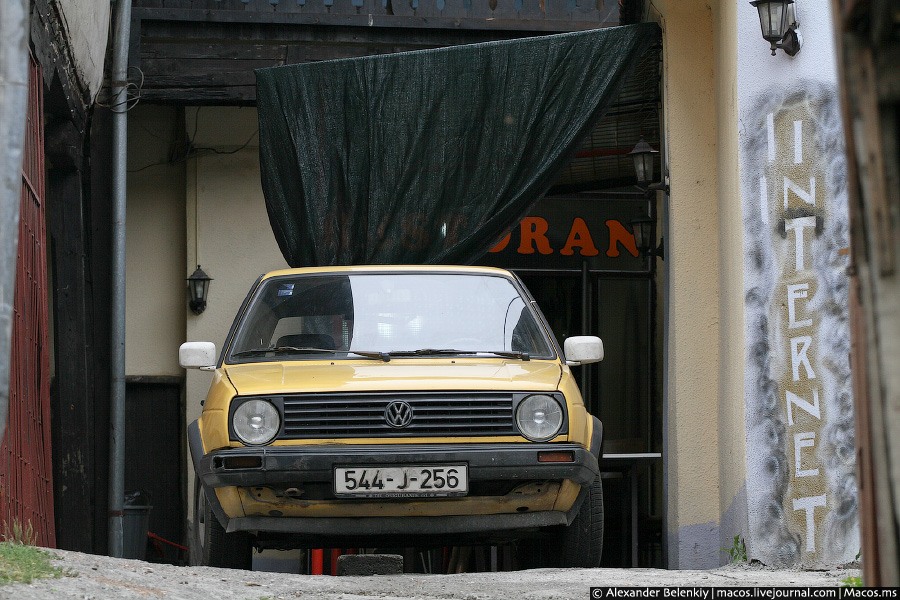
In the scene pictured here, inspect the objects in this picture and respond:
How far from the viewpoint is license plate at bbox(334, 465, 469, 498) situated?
20.9 feet

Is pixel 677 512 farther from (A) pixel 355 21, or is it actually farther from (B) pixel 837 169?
(A) pixel 355 21

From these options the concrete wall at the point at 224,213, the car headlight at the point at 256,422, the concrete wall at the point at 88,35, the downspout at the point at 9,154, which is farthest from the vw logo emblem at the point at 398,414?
the concrete wall at the point at 224,213

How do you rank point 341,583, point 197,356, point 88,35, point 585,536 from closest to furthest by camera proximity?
point 341,583, point 585,536, point 197,356, point 88,35

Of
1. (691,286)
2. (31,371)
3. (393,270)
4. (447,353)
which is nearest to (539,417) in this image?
(447,353)

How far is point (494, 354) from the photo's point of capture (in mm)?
7234

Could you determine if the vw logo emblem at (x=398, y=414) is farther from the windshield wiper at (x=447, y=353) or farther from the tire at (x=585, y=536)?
the tire at (x=585, y=536)

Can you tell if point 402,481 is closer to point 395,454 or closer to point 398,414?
point 395,454

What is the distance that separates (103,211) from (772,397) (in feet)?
22.7

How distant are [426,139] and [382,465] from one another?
433 centimetres

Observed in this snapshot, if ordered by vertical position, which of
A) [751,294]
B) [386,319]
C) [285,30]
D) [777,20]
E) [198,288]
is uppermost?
[285,30]

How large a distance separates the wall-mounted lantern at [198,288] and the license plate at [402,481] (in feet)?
27.0

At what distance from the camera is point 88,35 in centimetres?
1103

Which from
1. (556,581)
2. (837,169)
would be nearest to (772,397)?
(837,169)

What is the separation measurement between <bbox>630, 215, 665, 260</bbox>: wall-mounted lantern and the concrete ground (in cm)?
743
